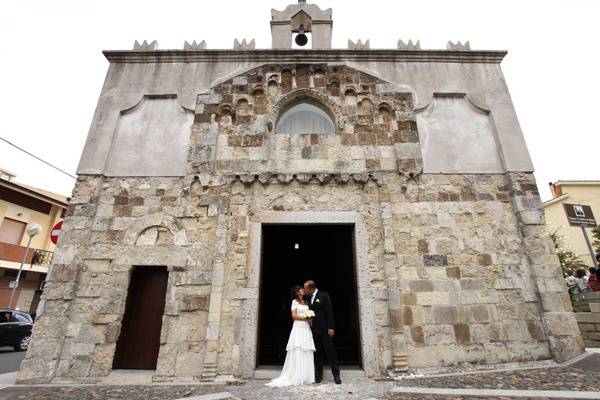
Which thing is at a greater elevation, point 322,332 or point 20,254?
point 20,254

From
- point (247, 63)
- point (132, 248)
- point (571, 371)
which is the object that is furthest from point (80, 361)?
point (571, 371)

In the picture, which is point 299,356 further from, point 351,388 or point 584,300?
point 584,300


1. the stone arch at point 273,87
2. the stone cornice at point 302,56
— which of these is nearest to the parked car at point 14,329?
the stone cornice at point 302,56

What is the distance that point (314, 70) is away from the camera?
284 inches

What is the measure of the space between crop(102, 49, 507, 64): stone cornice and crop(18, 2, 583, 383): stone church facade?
0.04m

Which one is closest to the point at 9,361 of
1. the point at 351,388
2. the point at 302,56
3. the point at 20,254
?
the point at 351,388

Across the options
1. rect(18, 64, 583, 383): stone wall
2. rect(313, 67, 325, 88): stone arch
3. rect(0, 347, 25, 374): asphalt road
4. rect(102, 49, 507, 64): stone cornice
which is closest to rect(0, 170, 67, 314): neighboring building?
rect(0, 347, 25, 374): asphalt road

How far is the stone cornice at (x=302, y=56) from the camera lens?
732cm

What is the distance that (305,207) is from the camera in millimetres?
6008

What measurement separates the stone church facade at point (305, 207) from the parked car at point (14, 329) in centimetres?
764

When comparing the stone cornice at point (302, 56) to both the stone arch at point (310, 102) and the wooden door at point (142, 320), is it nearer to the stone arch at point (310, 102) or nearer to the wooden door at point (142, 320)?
the stone arch at point (310, 102)

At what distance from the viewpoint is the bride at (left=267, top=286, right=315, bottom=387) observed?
4.65 m

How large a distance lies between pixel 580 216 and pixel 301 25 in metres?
8.42

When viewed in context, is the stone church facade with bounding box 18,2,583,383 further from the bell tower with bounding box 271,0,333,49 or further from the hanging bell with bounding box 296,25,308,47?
the hanging bell with bounding box 296,25,308,47
